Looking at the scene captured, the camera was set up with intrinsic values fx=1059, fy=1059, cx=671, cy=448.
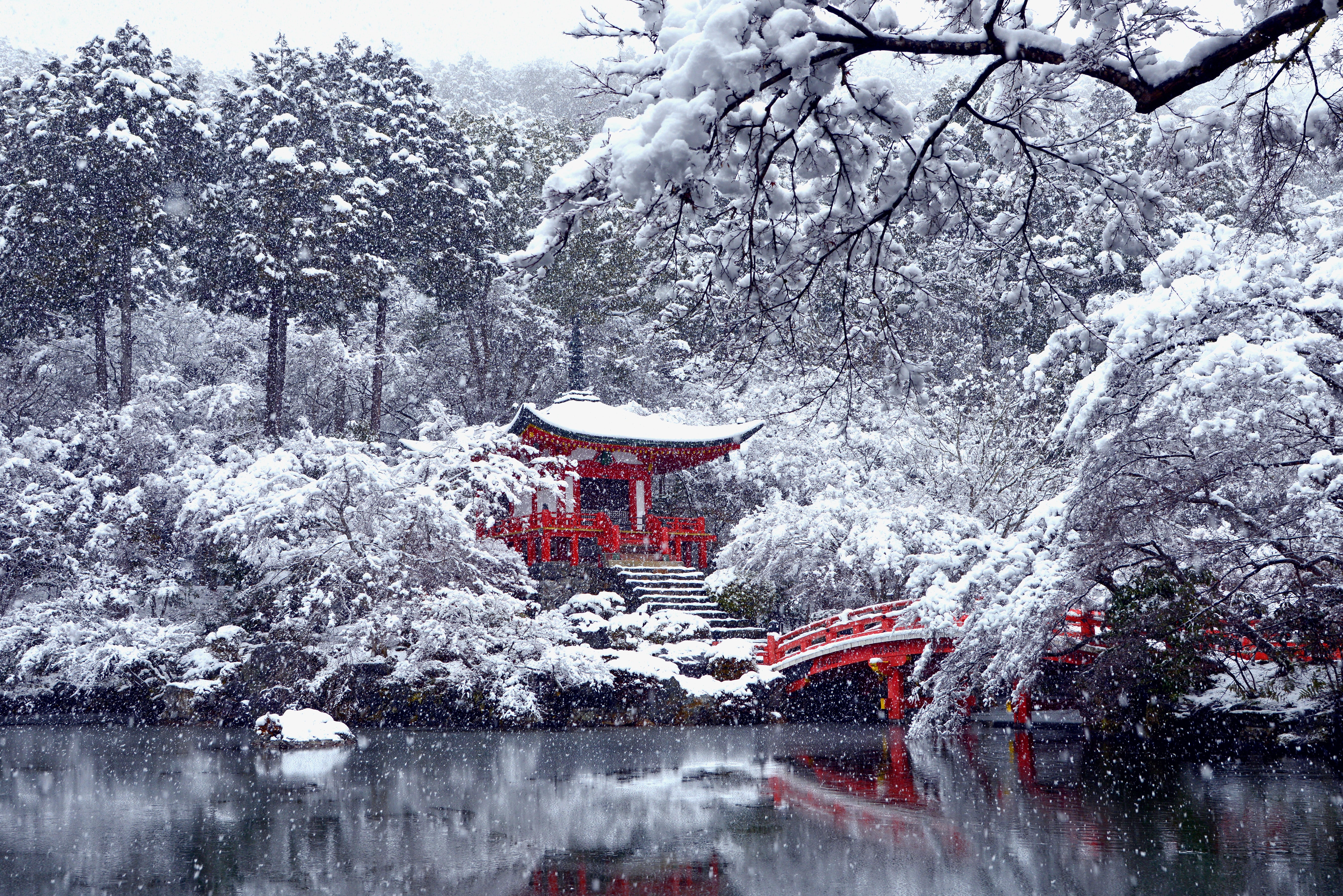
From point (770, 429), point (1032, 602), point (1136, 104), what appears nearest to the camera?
point (1136, 104)

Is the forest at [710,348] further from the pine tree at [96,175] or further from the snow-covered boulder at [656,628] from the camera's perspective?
the snow-covered boulder at [656,628]

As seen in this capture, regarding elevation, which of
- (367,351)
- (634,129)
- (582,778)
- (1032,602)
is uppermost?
(367,351)

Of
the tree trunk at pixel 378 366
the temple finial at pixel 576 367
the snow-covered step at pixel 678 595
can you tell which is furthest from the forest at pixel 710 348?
the temple finial at pixel 576 367

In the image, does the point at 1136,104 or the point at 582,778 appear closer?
the point at 1136,104

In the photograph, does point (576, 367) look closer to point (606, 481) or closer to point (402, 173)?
point (606, 481)

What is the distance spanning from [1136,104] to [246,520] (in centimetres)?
1698

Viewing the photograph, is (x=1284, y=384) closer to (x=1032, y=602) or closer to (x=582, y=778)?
(x=1032, y=602)

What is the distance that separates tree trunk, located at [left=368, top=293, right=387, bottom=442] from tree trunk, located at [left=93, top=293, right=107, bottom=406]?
6.17 meters

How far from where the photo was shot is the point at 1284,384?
9391mm

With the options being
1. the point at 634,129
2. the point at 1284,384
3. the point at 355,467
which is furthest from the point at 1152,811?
the point at 355,467

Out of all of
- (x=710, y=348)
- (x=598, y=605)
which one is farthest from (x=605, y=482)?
(x=710, y=348)

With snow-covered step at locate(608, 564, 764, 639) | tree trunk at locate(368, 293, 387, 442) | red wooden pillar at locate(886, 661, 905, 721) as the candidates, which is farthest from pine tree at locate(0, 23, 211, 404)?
red wooden pillar at locate(886, 661, 905, 721)

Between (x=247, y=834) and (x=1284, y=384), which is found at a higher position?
(x=1284, y=384)

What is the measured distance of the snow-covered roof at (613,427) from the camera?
2309 centimetres
